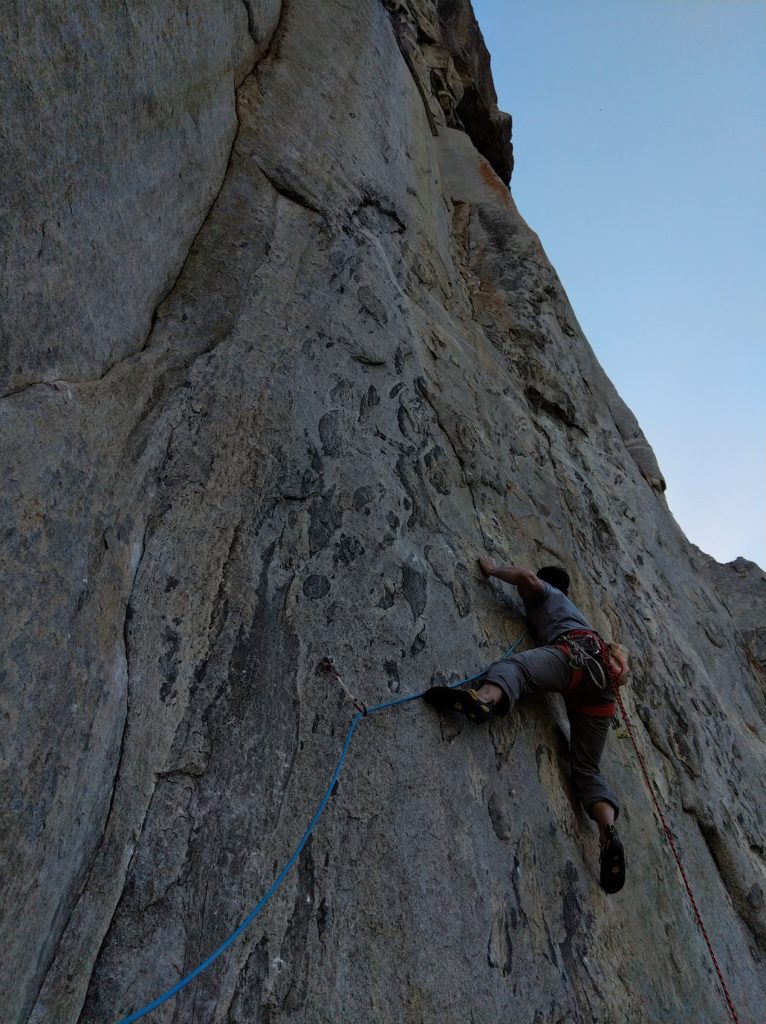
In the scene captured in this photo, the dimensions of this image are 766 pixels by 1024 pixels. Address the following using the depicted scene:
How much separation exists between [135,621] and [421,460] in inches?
78.7

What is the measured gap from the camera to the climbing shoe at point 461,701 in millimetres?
3240

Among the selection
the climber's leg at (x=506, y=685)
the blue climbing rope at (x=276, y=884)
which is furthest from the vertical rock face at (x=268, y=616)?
the climber's leg at (x=506, y=685)

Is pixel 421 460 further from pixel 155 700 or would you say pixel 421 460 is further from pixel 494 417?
pixel 155 700

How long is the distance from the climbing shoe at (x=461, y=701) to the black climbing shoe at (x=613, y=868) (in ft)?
3.18

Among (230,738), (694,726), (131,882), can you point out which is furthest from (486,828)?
(694,726)

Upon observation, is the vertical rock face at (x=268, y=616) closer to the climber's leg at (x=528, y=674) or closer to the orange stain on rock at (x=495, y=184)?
the climber's leg at (x=528, y=674)

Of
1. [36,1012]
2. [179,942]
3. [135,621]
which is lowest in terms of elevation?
[36,1012]

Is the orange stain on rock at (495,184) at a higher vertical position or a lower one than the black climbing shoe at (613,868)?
higher

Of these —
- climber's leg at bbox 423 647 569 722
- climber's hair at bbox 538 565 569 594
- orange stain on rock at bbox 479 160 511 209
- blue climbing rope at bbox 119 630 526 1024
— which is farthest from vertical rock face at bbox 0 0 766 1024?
orange stain on rock at bbox 479 160 511 209

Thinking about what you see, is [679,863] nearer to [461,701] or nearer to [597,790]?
[597,790]

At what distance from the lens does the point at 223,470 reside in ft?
11.7

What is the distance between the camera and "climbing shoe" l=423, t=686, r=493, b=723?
128 inches

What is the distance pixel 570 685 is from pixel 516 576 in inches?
26.1

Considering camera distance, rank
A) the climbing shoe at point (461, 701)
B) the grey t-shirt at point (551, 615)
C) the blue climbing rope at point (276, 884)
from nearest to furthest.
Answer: the blue climbing rope at point (276, 884)
the climbing shoe at point (461, 701)
the grey t-shirt at point (551, 615)
